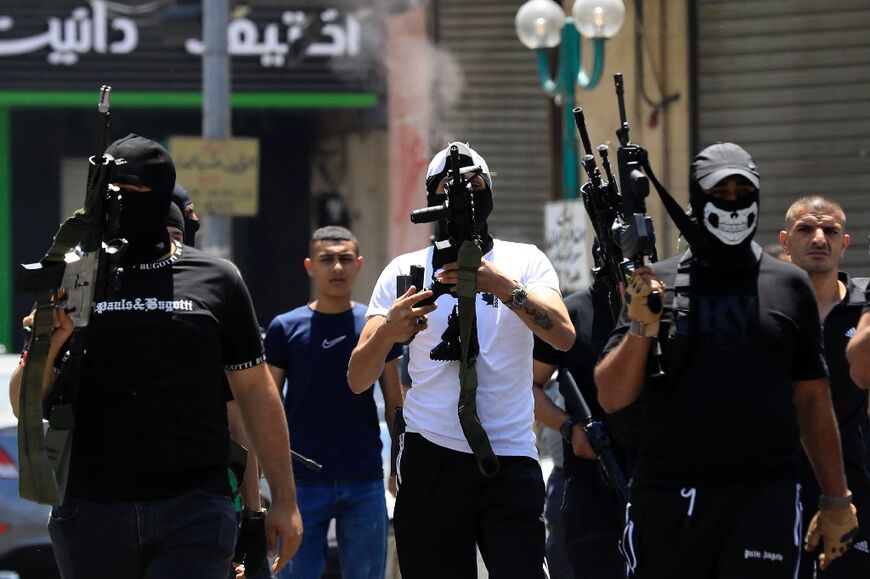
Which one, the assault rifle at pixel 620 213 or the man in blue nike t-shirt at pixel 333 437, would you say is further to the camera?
the man in blue nike t-shirt at pixel 333 437

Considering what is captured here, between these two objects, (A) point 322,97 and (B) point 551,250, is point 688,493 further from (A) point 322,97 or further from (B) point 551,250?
(A) point 322,97

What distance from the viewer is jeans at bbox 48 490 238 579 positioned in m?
4.29

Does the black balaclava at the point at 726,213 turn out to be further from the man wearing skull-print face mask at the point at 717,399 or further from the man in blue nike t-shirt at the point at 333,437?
the man in blue nike t-shirt at the point at 333,437

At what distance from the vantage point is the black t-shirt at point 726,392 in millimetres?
4457

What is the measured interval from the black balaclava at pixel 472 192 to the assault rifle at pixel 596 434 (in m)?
1.17

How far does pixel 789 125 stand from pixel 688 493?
8.42 meters

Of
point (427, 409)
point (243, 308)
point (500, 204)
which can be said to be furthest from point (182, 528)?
point (500, 204)

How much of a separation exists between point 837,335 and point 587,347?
97 cm

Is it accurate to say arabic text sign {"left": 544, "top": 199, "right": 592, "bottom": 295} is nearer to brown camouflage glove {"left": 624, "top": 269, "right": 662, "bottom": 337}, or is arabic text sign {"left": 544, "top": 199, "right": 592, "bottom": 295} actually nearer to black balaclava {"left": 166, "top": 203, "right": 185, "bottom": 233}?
black balaclava {"left": 166, "top": 203, "right": 185, "bottom": 233}

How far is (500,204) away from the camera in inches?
671

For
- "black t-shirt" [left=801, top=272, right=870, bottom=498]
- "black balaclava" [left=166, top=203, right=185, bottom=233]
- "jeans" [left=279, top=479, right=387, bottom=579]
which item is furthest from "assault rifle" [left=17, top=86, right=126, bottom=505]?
"jeans" [left=279, top=479, right=387, bottom=579]

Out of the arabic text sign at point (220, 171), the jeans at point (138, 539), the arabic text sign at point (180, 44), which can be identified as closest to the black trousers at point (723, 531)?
the jeans at point (138, 539)

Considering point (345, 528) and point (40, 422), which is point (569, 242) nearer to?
point (345, 528)

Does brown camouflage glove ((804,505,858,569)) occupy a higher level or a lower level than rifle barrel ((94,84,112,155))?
lower
